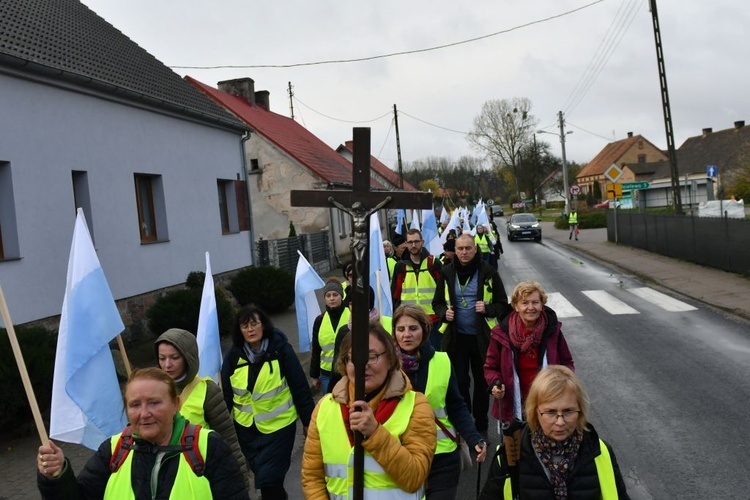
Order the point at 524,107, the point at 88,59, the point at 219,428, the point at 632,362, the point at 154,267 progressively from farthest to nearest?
the point at 524,107 < the point at 154,267 < the point at 88,59 < the point at 632,362 < the point at 219,428

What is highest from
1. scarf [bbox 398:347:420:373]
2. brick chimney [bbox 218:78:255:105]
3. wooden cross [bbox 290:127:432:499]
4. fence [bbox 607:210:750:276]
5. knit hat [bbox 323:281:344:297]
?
brick chimney [bbox 218:78:255:105]

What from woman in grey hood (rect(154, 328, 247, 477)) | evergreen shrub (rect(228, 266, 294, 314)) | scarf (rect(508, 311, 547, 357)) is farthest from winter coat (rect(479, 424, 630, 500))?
evergreen shrub (rect(228, 266, 294, 314))

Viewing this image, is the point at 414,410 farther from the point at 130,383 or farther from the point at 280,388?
the point at 280,388

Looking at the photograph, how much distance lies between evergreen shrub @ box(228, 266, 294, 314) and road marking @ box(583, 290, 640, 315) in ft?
22.5

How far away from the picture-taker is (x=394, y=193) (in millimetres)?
2889

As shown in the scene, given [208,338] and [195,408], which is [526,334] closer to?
[195,408]

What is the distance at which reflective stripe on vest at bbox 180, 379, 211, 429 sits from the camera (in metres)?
3.72

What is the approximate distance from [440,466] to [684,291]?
13452mm

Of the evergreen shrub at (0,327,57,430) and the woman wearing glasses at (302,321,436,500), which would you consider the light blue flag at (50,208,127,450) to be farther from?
the evergreen shrub at (0,327,57,430)

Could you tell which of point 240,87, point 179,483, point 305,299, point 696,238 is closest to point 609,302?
point 696,238

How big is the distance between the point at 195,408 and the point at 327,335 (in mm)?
2532

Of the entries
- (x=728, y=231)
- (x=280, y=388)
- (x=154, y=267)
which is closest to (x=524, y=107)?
(x=728, y=231)

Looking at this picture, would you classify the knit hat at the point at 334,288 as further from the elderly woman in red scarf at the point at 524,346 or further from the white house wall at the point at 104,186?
the white house wall at the point at 104,186

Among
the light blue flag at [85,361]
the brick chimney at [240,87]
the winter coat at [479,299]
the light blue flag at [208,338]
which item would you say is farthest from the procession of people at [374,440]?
the brick chimney at [240,87]
